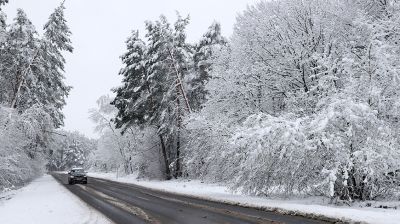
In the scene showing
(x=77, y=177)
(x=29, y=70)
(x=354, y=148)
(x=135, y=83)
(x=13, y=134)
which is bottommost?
(x=77, y=177)

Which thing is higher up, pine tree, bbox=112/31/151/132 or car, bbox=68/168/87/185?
pine tree, bbox=112/31/151/132

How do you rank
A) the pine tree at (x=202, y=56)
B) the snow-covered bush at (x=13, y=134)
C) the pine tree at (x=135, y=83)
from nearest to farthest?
the snow-covered bush at (x=13, y=134) < the pine tree at (x=202, y=56) < the pine tree at (x=135, y=83)

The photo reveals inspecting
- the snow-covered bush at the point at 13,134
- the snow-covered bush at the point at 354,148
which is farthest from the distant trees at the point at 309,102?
the snow-covered bush at the point at 13,134

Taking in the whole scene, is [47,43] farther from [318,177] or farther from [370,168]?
[370,168]

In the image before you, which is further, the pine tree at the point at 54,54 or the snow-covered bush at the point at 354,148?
the pine tree at the point at 54,54

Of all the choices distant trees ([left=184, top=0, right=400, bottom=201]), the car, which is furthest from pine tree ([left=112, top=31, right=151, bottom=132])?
distant trees ([left=184, top=0, right=400, bottom=201])

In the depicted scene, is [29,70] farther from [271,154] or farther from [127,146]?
[127,146]

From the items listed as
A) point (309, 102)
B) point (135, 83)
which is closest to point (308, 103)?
point (309, 102)

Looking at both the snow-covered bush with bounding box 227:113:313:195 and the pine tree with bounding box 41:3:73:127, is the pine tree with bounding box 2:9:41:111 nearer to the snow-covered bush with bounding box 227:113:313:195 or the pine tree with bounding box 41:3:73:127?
the pine tree with bounding box 41:3:73:127

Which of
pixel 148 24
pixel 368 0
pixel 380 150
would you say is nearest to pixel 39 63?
pixel 148 24

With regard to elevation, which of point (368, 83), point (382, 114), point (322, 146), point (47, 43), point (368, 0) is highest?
point (47, 43)

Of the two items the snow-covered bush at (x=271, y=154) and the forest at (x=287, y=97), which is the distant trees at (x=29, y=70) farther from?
the snow-covered bush at (x=271, y=154)

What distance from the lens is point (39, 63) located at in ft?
107

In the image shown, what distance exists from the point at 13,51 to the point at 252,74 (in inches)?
859
